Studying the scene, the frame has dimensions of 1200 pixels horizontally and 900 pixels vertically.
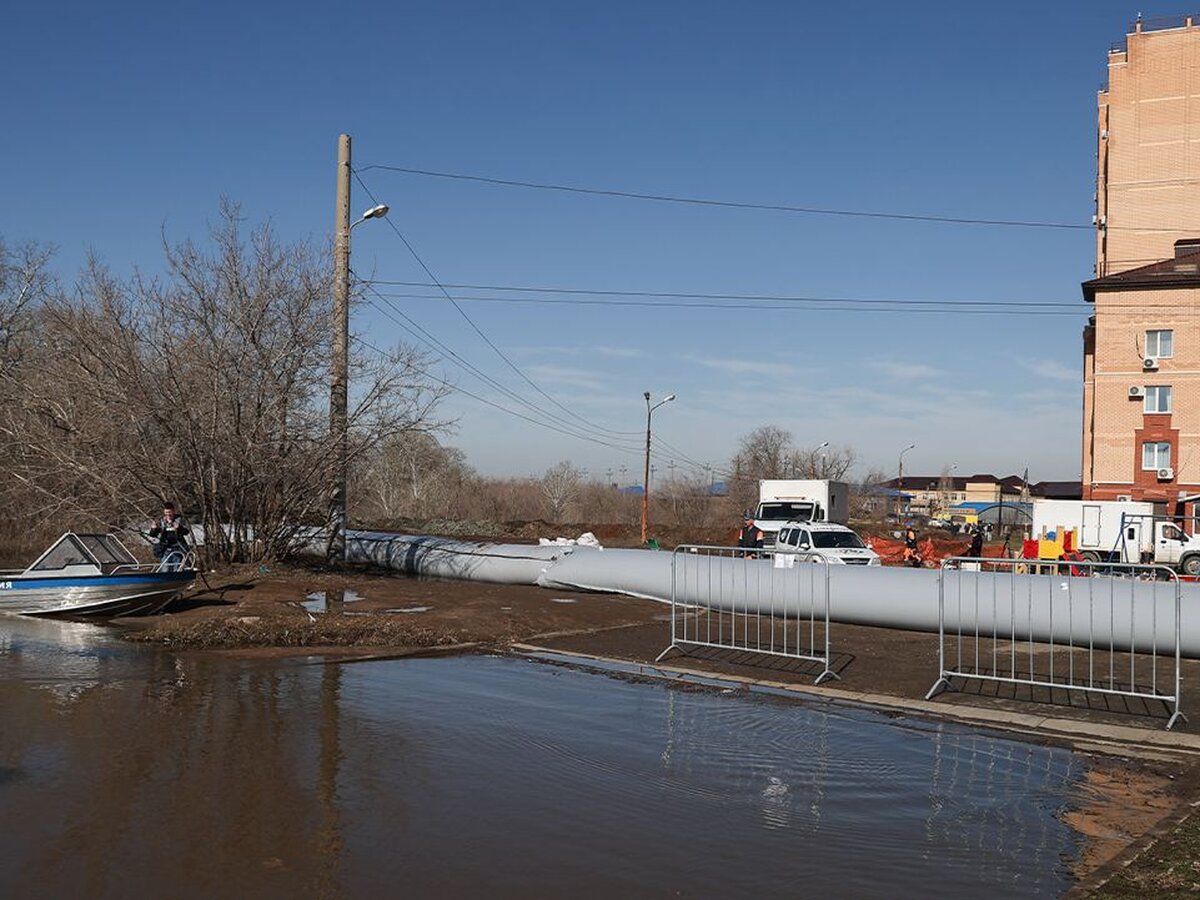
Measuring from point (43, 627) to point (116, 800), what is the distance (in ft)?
34.2

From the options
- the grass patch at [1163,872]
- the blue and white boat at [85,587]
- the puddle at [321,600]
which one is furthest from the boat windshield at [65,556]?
the grass patch at [1163,872]

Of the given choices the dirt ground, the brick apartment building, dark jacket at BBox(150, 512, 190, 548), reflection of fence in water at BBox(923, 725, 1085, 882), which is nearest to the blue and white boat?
the dirt ground

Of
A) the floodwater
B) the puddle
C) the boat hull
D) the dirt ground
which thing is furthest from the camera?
the puddle

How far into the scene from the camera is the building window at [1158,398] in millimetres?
49781

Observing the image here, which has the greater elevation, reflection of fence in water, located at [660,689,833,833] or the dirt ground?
the dirt ground

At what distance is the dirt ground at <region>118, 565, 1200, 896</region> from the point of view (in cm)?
726

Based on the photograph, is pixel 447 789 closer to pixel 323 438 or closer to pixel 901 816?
pixel 901 816

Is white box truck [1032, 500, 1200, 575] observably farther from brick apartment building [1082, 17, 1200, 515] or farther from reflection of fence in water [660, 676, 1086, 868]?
reflection of fence in water [660, 676, 1086, 868]

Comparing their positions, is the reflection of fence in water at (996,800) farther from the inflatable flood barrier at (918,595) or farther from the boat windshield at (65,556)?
the boat windshield at (65,556)

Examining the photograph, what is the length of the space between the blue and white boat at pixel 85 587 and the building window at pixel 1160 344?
46.8 m

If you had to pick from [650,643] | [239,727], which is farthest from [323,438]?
[239,727]

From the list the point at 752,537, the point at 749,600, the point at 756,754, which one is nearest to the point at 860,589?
the point at 749,600

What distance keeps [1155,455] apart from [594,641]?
142 feet

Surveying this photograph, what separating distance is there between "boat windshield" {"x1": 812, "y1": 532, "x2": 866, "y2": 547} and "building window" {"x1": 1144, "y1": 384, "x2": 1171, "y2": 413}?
30543 millimetres
